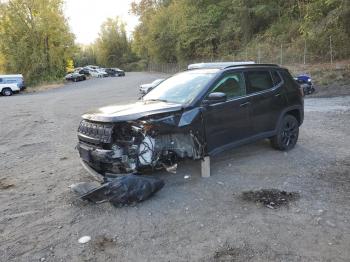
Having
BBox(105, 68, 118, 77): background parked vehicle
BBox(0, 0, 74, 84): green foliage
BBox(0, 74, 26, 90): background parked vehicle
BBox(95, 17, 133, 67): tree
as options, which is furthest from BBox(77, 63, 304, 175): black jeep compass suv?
BBox(95, 17, 133, 67): tree

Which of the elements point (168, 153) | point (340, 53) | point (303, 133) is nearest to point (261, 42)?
point (340, 53)

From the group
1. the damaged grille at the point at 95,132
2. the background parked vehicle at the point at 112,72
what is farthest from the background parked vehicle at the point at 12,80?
the damaged grille at the point at 95,132

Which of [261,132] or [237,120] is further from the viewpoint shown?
[261,132]

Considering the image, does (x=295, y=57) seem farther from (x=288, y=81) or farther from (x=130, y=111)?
(x=130, y=111)

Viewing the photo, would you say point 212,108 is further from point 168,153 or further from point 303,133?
point 303,133

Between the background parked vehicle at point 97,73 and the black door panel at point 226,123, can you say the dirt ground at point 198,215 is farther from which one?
the background parked vehicle at point 97,73

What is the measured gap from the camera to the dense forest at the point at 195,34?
2564 cm

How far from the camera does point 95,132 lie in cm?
550

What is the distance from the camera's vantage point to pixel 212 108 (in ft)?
19.5

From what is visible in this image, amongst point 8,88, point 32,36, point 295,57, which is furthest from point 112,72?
point 295,57

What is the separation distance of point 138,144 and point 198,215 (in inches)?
50.0

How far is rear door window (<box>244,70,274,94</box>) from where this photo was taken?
→ 6727mm

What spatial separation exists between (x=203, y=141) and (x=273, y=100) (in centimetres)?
201

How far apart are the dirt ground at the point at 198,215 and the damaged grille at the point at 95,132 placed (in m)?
0.87
